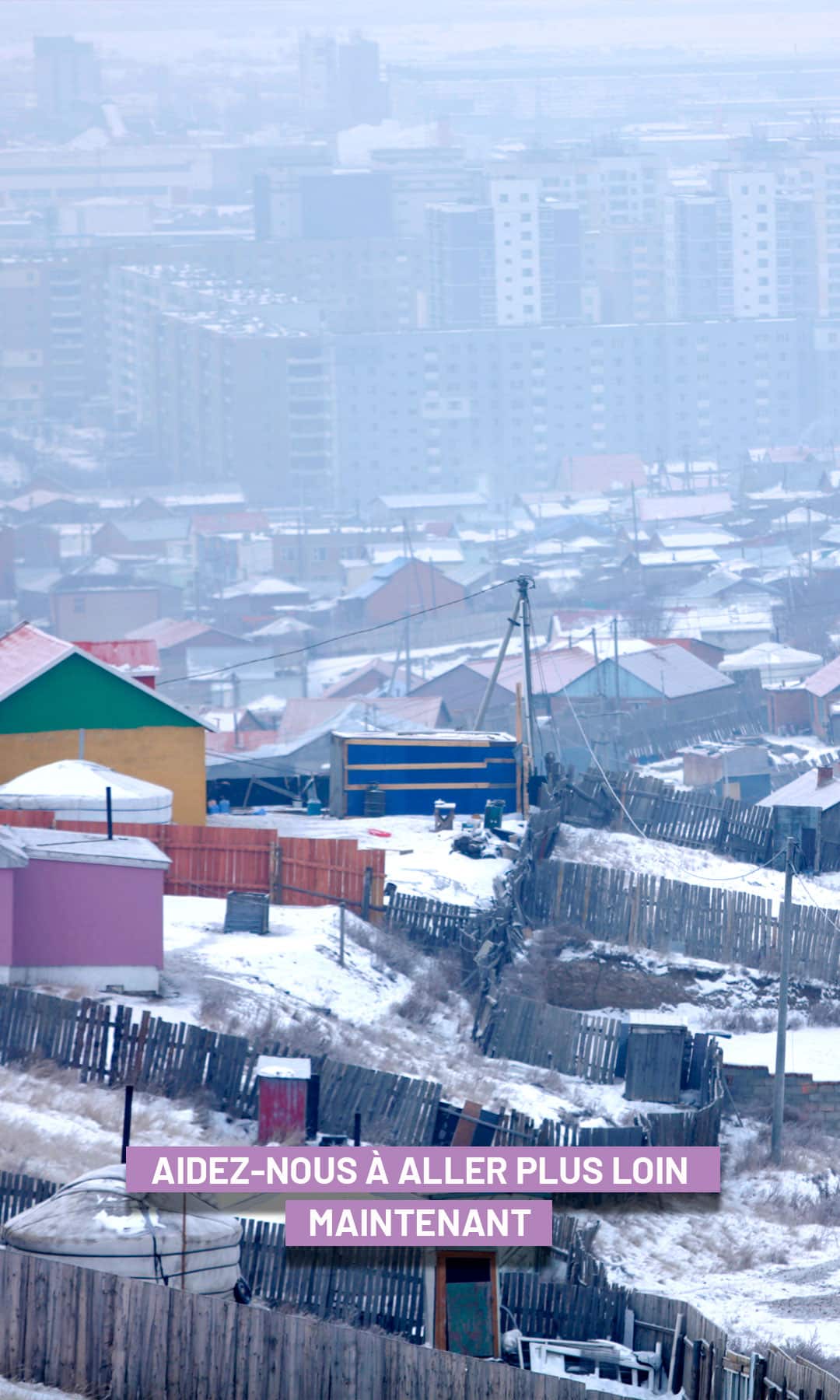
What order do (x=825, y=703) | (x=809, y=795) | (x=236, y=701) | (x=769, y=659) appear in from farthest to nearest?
1. (x=236, y=701)
2. (x=769, y=659)
3. (x=825, y=703)
4. (x=809, y=795)

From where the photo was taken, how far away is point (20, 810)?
21.4m

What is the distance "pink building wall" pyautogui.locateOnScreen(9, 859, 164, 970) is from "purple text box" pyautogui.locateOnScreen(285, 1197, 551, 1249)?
21.5ft

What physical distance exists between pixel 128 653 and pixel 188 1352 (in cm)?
2119

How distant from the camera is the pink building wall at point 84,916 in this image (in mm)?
16844

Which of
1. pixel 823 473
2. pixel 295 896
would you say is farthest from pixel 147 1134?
pixel 823 473

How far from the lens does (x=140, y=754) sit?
26453 millimetres

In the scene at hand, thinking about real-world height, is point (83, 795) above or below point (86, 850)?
below

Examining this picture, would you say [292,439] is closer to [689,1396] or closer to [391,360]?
[391,360]

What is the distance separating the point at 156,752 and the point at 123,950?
374 inches

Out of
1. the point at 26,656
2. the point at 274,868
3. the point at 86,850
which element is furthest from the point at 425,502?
the point at 86,850

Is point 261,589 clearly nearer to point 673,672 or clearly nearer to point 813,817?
point 673,672

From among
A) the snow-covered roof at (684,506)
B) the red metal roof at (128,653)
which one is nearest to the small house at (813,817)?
the red metal roof at (128,653)

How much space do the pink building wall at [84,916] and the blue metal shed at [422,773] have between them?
12.0 metres

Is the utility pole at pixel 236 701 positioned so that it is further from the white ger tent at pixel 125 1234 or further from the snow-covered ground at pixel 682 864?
the white ger tent at pixel 125 1234
